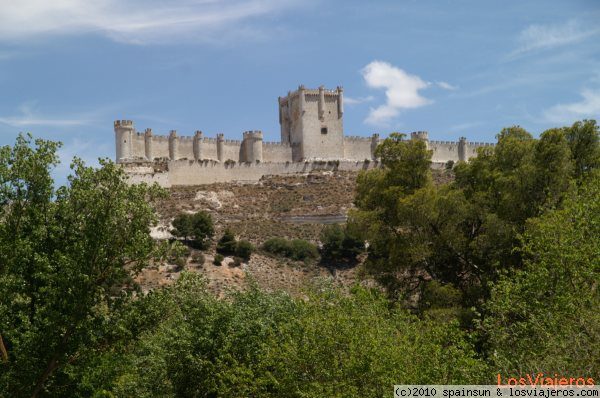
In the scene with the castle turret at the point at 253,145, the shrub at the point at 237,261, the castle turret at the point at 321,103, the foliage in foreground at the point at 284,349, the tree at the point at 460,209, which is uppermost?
the castle turret at the point at 321,103

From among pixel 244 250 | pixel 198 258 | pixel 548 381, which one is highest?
pixel 548 381

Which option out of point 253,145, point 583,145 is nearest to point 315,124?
point 253,145

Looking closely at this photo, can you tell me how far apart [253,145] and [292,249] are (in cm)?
2008

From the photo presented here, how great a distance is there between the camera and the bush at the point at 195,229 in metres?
48.9

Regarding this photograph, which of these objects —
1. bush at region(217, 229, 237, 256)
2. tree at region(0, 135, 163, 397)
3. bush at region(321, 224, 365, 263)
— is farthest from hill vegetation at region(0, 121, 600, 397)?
bush at region(217, 229, 237, 256)

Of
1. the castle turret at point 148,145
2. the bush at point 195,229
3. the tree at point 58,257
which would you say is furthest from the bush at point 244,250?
the tree at point 58,257

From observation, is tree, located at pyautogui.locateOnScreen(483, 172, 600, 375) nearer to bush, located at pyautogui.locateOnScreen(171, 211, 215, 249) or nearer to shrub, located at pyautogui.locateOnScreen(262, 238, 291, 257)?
shrub, located at pyautogui.locateOnScreen(262, 238, 291, 257)

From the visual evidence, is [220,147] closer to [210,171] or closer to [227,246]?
[210,171]

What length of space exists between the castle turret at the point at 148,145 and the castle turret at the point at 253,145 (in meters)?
8.44

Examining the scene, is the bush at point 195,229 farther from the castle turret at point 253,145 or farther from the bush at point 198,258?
the castle turret at point 253,145

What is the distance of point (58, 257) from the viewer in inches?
635

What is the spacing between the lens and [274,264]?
156 feet

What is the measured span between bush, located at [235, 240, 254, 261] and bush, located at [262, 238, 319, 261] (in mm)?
1645

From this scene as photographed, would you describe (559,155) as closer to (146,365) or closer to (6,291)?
(146,365)
